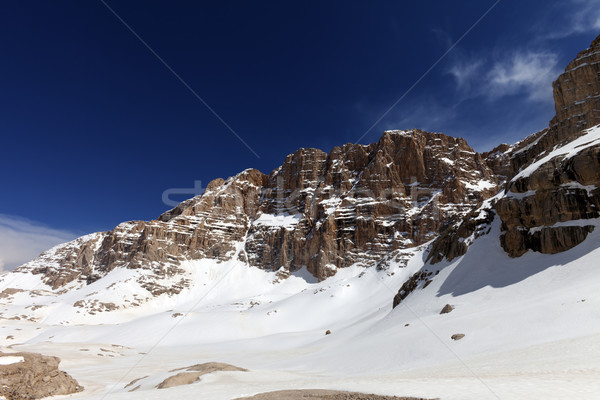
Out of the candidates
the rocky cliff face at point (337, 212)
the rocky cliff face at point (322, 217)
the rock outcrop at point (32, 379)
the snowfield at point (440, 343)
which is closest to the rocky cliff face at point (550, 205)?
the snowfield at point (440, 343)

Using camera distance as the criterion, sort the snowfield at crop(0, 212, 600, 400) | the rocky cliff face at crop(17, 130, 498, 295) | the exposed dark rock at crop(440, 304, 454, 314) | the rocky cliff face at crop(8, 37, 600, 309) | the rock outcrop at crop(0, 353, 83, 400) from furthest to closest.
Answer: the rocky cliff face at crop(17, 130, 498, 295) → the rocky cliff face at crop(8, 37, 600, 309) → the exposed dark rock at crop(440, 304, 454, 314) → the rock outcrop at crop(0, 353, 83, 400) → the snowfield at crop(0, 212, 600, 400)

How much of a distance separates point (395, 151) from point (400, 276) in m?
94.1

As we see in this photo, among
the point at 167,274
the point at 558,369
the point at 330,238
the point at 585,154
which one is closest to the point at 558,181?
the point at 585,154

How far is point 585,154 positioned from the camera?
3006 centimetres

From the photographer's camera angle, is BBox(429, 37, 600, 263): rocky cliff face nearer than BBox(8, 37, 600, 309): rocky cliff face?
Yes

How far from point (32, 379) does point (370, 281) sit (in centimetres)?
8434

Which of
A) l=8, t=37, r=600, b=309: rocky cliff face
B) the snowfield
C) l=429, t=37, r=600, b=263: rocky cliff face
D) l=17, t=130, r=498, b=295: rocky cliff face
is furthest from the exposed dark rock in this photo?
l=17, t=130, r=498, b=295: rocky cliff face

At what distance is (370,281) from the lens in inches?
3639

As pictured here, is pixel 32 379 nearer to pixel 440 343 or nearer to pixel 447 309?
pixel 440 343

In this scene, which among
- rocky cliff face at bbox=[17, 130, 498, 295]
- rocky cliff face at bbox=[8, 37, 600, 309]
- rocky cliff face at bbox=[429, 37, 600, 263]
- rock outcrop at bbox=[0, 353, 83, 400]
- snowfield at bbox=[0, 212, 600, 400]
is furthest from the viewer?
rocky cliff face at bbox=[17, 130, 498, 295]

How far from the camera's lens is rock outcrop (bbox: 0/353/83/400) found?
1628 centimetres

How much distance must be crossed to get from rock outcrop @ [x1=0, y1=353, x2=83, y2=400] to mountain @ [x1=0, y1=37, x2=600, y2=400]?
8.88 ft

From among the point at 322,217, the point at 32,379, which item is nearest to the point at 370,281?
the point at 322,217

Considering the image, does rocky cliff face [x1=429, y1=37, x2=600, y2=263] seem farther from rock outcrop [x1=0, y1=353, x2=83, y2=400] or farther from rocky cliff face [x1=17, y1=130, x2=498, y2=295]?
rocky cliff face [x1=17, y1=130, x2=498, y2=295]
